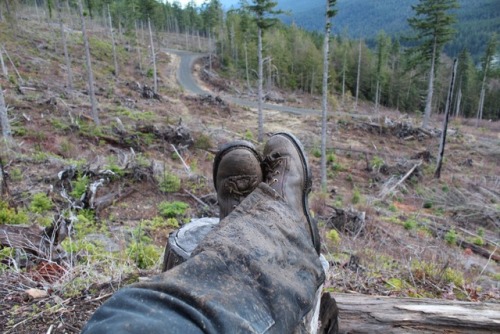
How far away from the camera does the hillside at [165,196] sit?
252cm

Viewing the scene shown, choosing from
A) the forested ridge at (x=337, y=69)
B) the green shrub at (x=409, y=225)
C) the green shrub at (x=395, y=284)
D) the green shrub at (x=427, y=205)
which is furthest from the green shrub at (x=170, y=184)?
the forested ridge at (x=337, y=69)

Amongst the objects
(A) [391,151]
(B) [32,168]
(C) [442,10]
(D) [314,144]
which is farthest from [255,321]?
(C) [442,10]

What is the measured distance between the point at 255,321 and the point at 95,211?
496 centimetres

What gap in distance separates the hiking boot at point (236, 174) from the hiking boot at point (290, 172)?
0.37ft

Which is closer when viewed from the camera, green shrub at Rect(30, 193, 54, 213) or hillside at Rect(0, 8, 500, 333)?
hillside at Rect(0, 8, 500, 333)

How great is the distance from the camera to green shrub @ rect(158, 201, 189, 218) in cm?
580

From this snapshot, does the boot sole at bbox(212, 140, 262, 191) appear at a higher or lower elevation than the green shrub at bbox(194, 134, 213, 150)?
higher

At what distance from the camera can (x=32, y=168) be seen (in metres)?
6.71

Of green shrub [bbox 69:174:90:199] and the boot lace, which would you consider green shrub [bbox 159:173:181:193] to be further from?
the boot lace

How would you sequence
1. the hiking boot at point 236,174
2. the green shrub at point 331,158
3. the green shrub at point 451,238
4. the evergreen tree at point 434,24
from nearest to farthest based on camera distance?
1. the hiking boot at point 236,174
2. the green shrub at point 451,238
3. the green shrub at point 331,158
4. the evergreen tree at point 434,24

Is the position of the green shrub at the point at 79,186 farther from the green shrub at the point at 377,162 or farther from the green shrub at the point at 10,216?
the green shrub at the point at 377,162

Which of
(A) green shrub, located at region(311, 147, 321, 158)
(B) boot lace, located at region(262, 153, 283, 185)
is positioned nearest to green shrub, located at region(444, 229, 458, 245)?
(B) boot lace, located at region(262, 153, 283, 185)

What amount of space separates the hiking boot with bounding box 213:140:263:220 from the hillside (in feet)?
2.86

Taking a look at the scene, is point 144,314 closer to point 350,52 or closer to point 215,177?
point 215,177
